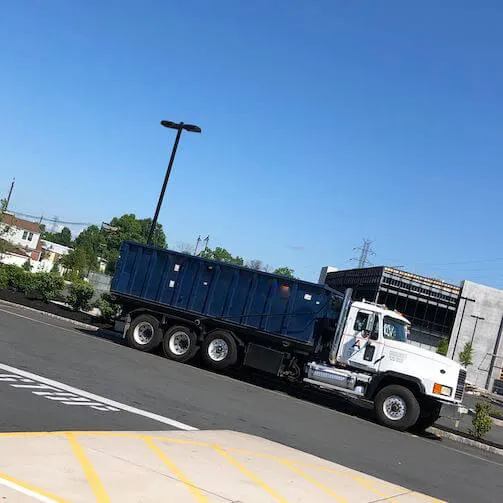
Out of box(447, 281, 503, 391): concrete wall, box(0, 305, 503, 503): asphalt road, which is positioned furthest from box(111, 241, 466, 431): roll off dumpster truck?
box(447, 281, 503, 391): concrete wall

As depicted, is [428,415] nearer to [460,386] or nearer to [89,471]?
[460,386]

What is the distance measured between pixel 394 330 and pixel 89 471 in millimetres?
11315

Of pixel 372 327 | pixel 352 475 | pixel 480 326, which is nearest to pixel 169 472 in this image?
pixel 352 475

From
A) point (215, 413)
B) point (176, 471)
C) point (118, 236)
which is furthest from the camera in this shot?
point (118, 236)

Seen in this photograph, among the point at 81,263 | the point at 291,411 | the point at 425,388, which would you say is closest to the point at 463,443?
the point at 425,388

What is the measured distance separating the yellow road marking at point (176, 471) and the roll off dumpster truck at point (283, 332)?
28.3 ft

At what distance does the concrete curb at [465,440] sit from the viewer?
47.2 ft

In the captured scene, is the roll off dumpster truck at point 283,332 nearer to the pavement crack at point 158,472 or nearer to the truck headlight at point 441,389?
the truck headlight at point 441,389

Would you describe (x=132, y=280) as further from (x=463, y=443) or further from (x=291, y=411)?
(x=463, y=443)

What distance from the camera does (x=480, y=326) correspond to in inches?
1871

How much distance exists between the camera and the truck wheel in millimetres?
17125

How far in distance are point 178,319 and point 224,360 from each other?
6.48 ft

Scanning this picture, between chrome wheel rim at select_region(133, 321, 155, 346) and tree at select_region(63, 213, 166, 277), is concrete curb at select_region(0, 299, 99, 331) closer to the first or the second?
chrome wheel rim at select_region(133, 321, 155, 346)

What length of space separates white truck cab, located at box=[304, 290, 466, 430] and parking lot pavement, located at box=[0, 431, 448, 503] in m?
6.62
